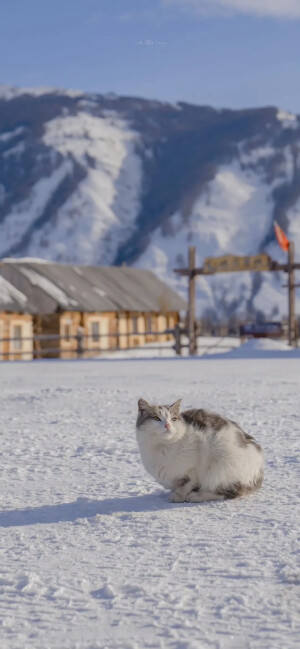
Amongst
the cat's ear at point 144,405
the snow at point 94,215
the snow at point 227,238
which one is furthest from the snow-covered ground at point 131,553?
the snow at point 94,215

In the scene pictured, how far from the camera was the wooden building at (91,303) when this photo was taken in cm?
4403

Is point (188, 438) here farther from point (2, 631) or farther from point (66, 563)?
point (2, 631)

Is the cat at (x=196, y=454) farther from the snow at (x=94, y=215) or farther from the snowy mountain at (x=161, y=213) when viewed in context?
the snow at (x=94, y=215)

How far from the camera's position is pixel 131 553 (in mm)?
4703

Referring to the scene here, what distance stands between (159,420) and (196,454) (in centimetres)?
33

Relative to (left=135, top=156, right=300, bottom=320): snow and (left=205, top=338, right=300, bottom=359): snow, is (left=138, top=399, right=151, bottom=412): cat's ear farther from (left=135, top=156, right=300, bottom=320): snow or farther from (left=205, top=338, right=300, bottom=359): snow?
(left=135, top=156, right=300, bottom=320): snow

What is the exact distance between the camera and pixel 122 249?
167250 mm

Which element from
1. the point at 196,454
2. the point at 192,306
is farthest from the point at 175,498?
the point at 192,306

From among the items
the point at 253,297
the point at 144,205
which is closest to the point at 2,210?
the point at 144,205

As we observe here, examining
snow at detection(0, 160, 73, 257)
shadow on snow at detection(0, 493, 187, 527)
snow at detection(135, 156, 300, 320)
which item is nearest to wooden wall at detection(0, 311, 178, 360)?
shadow on snow at detection(0, 493, 187, 527)

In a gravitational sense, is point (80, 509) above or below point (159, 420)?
below

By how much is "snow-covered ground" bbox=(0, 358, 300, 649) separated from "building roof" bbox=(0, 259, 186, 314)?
3417 centimetres

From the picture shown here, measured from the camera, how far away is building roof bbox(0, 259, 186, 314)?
44.2 meters

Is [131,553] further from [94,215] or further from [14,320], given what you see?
[94,215]
